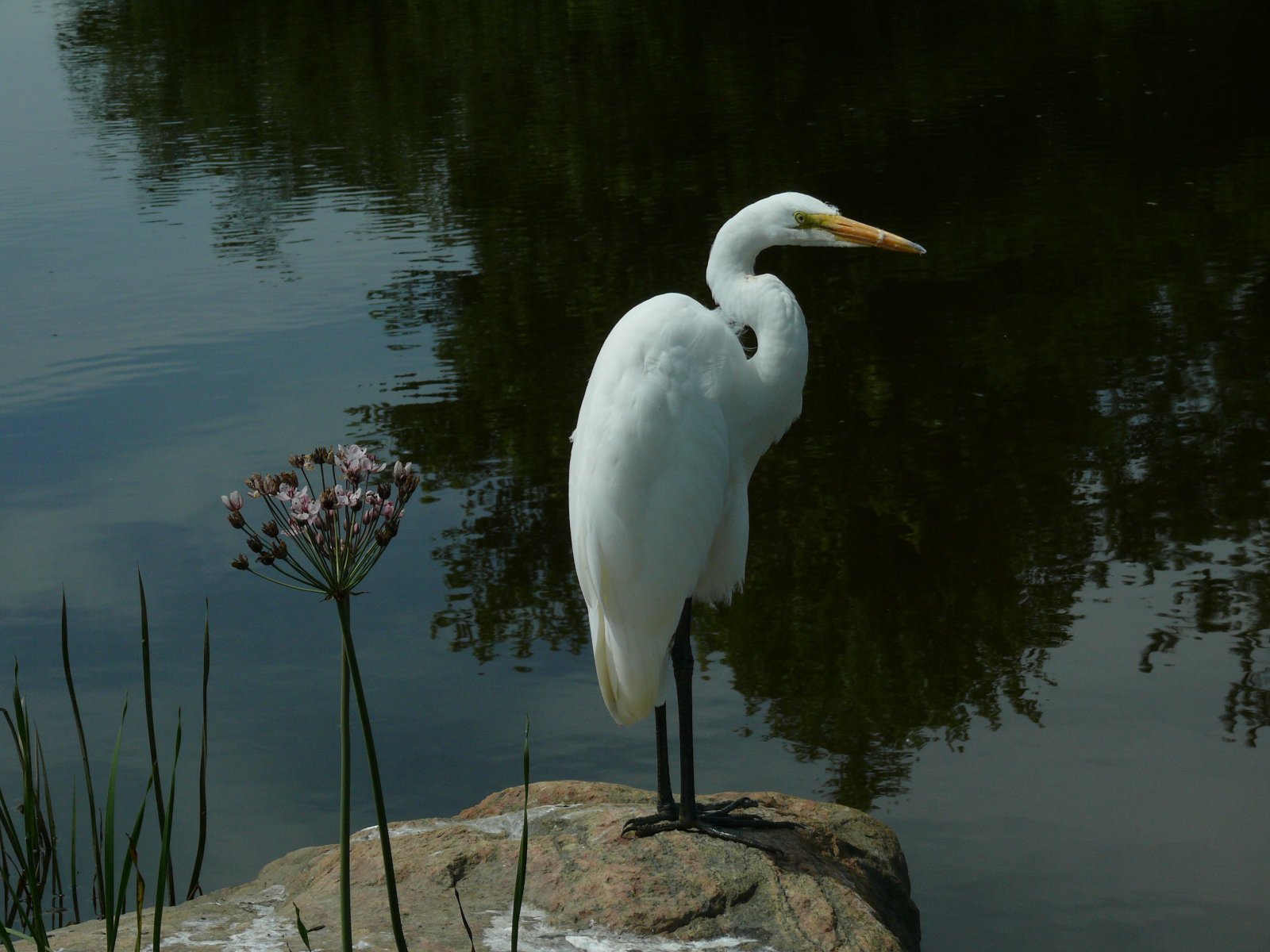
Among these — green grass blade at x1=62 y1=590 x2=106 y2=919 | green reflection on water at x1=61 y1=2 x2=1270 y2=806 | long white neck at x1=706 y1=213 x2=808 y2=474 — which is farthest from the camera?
green reflection on water at x1=61 y1=2 x2=1270 y2=806

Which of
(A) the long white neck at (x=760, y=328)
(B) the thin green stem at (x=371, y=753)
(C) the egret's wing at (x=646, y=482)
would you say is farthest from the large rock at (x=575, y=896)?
(B) the thin green stem at (x=371, y=753)

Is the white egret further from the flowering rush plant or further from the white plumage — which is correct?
the flowering rush plant

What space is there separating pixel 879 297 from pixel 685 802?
7169 millimetres

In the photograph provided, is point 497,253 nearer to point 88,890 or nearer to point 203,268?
point 203,268

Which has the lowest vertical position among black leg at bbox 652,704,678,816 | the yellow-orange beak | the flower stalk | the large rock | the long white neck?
the large rock

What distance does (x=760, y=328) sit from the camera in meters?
4.05

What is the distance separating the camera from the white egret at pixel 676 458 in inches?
147

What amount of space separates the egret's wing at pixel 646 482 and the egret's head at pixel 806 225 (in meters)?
0.38

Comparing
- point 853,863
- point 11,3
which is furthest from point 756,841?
point 11,3

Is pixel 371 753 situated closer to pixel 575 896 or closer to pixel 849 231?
pixel 575 896

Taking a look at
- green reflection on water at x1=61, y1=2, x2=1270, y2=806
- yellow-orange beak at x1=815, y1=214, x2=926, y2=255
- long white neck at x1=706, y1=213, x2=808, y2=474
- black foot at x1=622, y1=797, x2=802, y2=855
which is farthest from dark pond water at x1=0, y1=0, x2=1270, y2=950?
yellow-orange beak at x1=815, y1=214, x2=926, y2=255

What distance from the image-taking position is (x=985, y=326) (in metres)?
9.48

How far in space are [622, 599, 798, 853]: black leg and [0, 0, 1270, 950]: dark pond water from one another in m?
1.07

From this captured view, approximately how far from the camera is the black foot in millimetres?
3752
